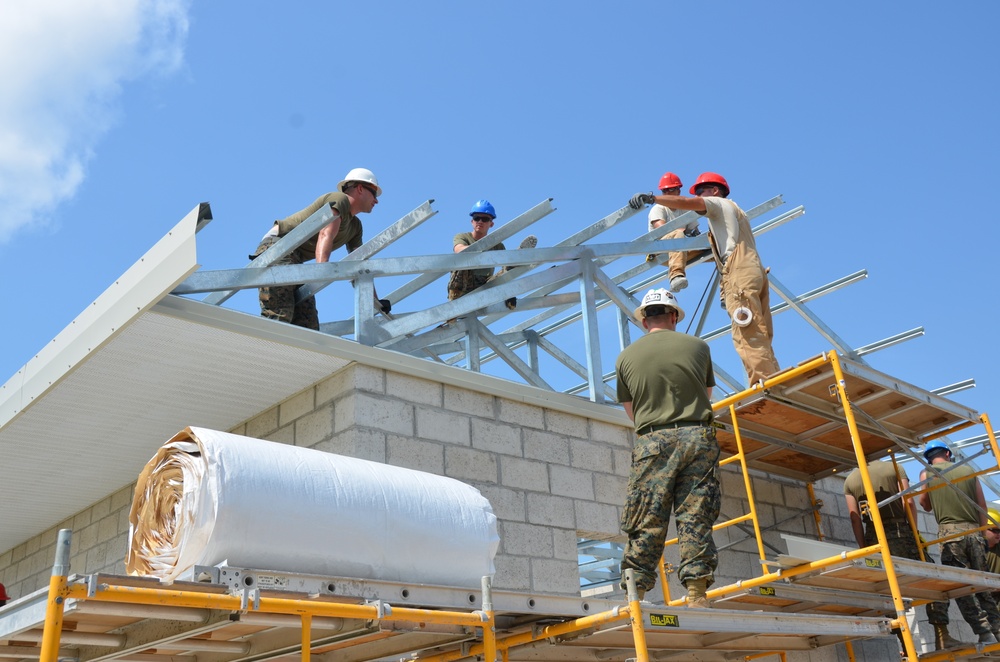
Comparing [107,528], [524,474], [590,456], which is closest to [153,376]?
[524,474]

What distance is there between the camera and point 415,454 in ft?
21.6

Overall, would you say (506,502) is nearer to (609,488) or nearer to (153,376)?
(609,488)

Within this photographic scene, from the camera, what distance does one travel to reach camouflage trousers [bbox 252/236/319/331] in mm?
7113

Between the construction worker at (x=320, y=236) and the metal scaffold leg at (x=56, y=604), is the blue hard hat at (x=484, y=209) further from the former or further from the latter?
the metal scaffold leg at (x=56, y=604)

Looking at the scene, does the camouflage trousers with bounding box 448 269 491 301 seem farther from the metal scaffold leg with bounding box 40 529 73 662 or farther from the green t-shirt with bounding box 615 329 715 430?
the metal scaffold leg with bounding box 40 529 73 662

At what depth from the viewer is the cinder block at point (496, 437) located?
23.0 ft

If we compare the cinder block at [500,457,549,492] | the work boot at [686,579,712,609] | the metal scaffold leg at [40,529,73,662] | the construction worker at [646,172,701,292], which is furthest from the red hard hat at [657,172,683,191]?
the metal scaffold leg at [40,529,73,662]

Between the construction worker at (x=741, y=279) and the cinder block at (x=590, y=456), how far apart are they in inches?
48.5

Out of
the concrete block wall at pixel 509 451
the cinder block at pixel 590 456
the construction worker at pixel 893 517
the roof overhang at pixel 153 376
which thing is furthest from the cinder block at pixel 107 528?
the construction worker at pixel 893 517

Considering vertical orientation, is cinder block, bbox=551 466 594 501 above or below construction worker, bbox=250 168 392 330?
below

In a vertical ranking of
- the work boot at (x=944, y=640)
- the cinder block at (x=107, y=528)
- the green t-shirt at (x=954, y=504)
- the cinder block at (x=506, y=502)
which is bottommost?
the work boot at (x=944, y=640)

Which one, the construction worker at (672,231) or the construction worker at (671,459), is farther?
the construction worker at (672,231)

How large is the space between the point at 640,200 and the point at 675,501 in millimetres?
2658

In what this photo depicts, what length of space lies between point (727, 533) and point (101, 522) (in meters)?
5.50
